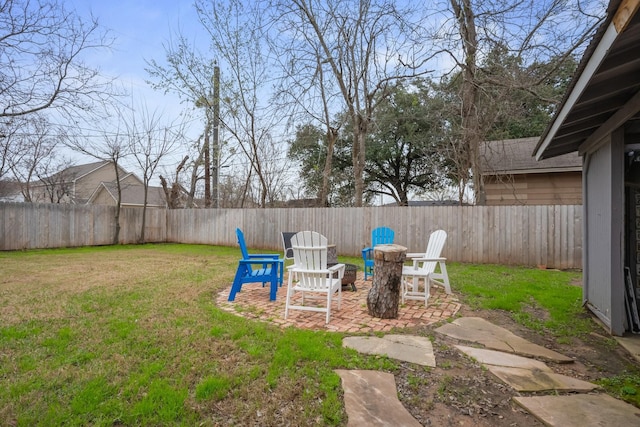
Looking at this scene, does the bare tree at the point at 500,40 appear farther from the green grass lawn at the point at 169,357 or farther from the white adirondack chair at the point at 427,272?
the green grass lawn at the point at 169,357

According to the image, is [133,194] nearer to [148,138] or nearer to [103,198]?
[103,198]

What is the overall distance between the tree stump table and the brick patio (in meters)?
0.10

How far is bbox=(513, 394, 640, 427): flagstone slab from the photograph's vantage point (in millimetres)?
1781

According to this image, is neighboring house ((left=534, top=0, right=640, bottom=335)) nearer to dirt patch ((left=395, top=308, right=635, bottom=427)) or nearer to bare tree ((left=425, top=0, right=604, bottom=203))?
dirt patch ((left=395, top=308, right=635, bottom=427))

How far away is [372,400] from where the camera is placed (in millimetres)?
1995

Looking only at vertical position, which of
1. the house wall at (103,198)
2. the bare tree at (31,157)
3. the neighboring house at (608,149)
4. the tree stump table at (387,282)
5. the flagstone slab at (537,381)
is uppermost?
the bare tree at (31,157)

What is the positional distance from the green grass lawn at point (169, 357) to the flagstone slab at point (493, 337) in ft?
1.67

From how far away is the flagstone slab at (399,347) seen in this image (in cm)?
259

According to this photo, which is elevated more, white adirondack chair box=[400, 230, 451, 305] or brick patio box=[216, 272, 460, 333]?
white adirondack chair box=[400, 230, 451, 305]

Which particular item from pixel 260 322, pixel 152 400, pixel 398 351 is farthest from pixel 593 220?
pixel 152 400

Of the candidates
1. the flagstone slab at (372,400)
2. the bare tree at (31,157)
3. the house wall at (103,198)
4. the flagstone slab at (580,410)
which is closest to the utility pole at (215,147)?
the bare tree at (31,157)

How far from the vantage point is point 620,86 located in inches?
98.1

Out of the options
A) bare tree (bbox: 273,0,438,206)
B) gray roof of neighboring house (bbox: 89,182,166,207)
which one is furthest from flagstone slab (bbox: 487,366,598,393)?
gray roof of neighboring house (bbox: 89,182,166,207)

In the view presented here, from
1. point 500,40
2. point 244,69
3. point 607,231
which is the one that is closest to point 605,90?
point 607,231
